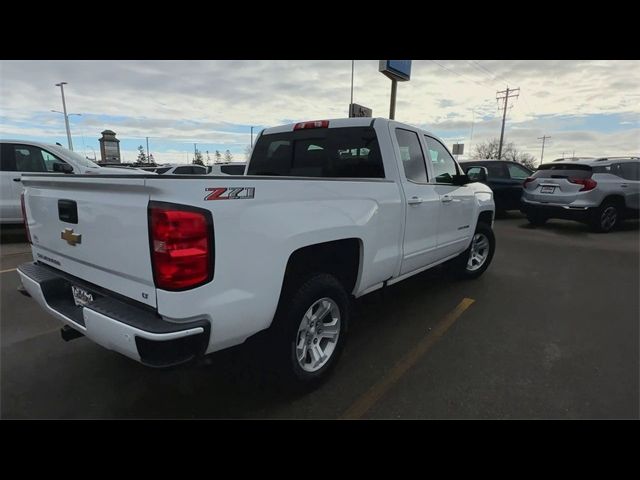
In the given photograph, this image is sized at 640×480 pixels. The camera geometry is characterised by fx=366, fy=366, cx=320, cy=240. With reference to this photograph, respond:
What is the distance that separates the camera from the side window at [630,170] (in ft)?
29.7

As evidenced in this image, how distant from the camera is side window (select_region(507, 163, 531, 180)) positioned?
11.0m

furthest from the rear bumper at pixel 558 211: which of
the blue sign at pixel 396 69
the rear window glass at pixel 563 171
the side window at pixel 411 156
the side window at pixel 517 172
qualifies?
the side window at pixel 411 156

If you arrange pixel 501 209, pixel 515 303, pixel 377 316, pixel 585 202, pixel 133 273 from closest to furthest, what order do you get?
pixel 133 273 → pixel 377 316 → pixel 515 303 → pixel 585 202 → pixel 501 209

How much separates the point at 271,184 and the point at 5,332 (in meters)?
3.27

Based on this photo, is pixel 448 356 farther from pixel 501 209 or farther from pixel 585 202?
pixel 501 209

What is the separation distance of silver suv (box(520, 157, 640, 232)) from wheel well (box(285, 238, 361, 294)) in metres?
8.24

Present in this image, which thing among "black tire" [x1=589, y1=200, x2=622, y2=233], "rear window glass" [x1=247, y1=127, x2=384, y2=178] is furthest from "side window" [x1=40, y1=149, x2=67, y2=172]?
"black tire" [x1=589, y1=200, x2=622, y2=233]

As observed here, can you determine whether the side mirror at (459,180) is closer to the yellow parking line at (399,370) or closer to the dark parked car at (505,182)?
the yellow parking line at (399,370)

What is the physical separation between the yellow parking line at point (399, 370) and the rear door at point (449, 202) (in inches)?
29.4

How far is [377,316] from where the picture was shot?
3982mm

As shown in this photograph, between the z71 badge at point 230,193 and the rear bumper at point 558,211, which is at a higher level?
the z71 badge at point 230,193

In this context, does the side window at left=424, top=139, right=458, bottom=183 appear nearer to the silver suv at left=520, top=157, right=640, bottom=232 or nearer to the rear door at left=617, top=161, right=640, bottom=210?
the silver suv at left=520, top=157, right=640, bottom=232
